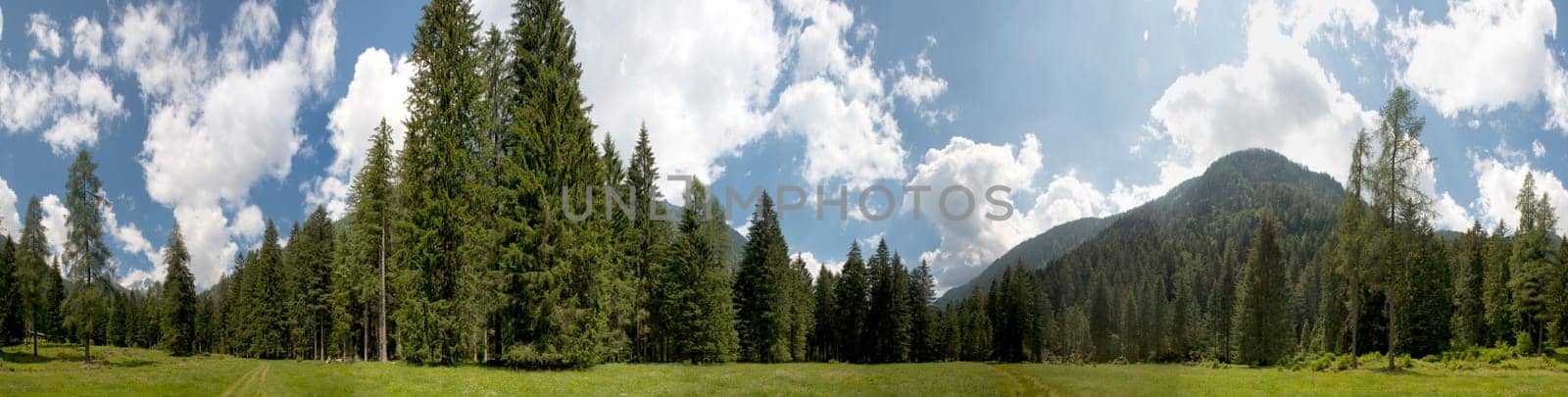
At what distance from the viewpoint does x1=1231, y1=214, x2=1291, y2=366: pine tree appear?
4878 centimetres

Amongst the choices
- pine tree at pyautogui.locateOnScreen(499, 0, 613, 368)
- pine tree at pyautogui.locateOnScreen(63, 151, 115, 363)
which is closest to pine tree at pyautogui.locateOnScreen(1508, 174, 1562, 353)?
pine tree at pyautogui.locateOnScreen(499, 0, 613, 368)

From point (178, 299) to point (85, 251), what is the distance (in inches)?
1544

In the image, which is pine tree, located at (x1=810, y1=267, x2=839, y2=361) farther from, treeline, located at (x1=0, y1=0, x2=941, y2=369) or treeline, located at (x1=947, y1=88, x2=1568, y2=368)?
treeline, located at (x1=947, y1=88, x2=1568, y2=368)

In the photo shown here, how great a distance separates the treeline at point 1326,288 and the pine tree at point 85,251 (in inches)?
2173

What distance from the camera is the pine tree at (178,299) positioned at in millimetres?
74000

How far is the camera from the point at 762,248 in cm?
5491

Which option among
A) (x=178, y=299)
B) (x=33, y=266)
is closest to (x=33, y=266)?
(x=33, y=266)

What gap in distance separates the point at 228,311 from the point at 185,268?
1133 cm

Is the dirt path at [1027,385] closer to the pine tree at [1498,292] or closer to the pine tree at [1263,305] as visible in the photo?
the pine tree at [1263,305]

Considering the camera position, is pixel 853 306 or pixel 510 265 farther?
pixel 853 306

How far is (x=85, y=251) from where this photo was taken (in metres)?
45.1

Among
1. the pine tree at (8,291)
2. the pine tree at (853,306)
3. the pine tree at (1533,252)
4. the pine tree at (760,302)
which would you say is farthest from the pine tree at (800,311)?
the pine tree at (8,291)

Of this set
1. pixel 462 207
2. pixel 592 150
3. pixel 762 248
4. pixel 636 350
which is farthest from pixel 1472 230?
pixel 462 207

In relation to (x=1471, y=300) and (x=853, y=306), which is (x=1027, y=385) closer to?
(x=853, y=306)
